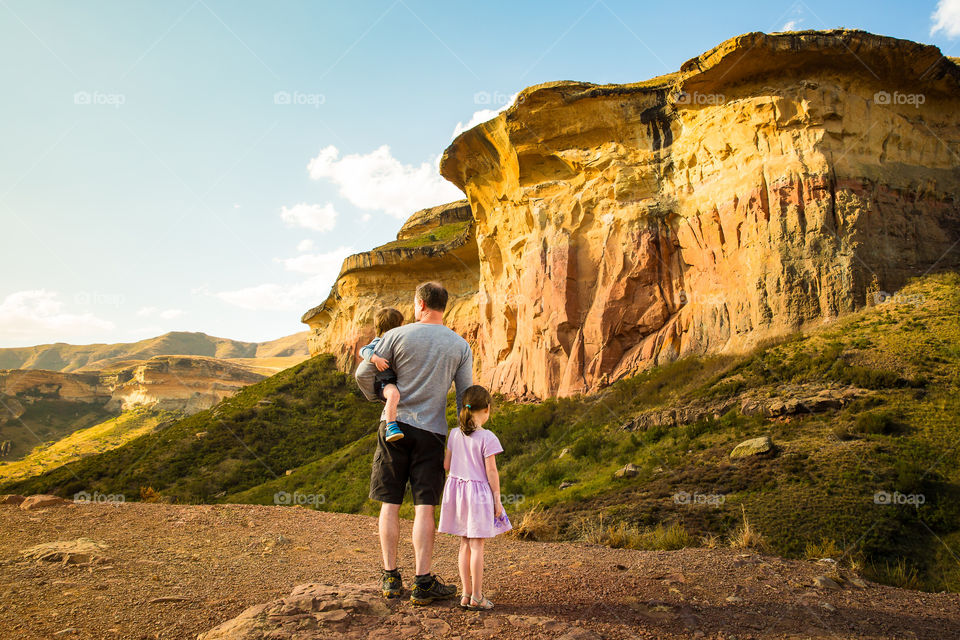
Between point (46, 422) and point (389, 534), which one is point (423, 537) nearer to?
point (389, 534)

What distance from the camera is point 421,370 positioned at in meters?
4.47

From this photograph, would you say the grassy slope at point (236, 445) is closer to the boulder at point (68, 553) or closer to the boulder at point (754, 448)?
the boulder at point (68, 553)

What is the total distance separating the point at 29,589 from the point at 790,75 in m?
25.6

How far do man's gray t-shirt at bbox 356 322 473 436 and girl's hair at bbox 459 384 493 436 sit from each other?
152 millimetres

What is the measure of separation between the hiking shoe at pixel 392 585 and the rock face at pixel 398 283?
31966mm

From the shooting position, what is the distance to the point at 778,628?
158 inches

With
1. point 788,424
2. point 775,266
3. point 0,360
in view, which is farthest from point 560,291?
point 0,360

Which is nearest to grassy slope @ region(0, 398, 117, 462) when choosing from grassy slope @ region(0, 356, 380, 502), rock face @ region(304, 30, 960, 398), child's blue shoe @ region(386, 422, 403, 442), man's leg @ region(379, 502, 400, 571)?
grassy slope @ region(0, 356, 380, 502)

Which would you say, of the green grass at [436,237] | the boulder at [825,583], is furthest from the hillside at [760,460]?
the green grass at [436,237]

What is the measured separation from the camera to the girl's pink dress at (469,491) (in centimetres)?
421

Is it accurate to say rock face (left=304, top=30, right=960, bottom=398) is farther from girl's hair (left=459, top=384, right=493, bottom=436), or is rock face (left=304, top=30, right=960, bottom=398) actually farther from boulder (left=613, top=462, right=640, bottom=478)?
girl's hair (left=459, top=384, right=493, bottom=436)

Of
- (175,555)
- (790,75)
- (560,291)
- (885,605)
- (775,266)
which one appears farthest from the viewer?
(560,291)

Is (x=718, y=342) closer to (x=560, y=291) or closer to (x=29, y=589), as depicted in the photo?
(x=560, y=291)

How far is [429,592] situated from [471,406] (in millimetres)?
1351
